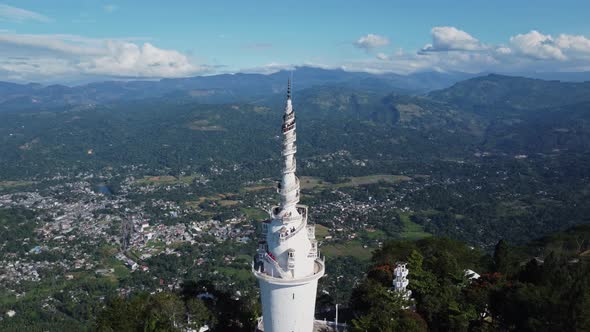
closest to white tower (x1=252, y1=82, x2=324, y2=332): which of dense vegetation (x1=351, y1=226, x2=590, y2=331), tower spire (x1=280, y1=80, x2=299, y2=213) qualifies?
tower spire (x1=280, y1=80, x2=299, y2=213)

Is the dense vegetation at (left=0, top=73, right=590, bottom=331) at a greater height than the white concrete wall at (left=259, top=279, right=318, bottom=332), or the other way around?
the white concrete wall at (left=259, top=279, right=318, bottom=332)

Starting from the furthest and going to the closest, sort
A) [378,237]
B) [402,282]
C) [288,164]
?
[378,237] < [402,282] < [288,164]

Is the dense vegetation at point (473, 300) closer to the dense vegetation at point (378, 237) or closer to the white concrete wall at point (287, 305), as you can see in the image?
the dense vegetation at point (378, 237)

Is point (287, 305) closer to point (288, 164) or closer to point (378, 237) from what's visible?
point (288, 164)

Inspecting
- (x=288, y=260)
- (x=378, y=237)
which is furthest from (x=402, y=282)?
(x=378, y=237)

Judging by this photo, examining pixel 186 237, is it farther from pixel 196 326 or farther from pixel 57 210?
pixel 196 326

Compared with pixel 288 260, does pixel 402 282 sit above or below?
below

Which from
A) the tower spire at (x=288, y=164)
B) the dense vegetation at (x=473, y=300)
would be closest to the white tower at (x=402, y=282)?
the dense vegetation at (x=473, y=300)

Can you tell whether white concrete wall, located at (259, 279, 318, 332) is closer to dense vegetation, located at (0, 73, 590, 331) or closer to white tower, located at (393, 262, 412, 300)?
dense vegetation, located at (0, 73, 590, 331)

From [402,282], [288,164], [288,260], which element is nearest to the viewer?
[288,260]
